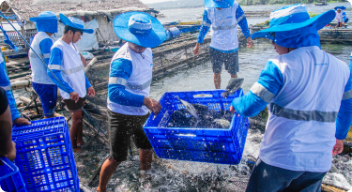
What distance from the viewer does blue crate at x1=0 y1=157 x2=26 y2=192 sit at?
4.97 ft

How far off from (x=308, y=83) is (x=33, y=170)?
2.45 m

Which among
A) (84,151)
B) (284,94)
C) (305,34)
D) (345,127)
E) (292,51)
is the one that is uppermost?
(305,34)

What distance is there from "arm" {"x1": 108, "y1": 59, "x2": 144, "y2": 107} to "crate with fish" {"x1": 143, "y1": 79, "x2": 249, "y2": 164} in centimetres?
26

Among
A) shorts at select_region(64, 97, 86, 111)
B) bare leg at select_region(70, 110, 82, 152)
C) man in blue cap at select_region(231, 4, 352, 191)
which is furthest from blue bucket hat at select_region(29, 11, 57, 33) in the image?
man in blue cap at select_region(231, 4, 352, 191)

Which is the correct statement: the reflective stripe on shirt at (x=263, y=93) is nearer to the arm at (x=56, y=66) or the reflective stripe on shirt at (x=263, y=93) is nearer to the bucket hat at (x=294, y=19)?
the bucket hat at (x=294, y=19)

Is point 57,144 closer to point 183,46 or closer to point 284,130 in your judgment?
point 284,130

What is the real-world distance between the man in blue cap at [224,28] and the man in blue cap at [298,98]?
9.60ft

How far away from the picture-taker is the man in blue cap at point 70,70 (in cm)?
333

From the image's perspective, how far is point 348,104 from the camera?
6.14 ft

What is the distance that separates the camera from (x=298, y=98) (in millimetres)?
1598

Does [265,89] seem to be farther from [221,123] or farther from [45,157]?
[45,157]

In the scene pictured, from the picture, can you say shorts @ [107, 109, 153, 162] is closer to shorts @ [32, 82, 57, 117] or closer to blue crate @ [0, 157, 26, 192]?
blue crate @ [0, 157, 26, 192]

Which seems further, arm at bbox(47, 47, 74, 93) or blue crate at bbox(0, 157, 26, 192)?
arm at bbox(47, 47, 74, 93)

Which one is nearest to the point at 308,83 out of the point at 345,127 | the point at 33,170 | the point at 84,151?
the point at 345,127
